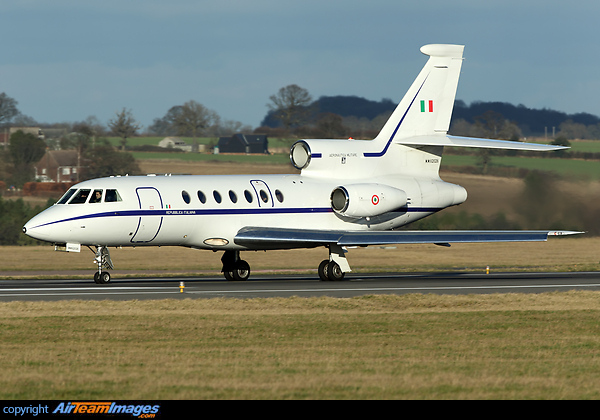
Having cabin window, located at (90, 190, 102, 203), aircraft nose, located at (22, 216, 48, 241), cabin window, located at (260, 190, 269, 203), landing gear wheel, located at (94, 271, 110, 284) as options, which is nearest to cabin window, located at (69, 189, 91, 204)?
cabin window, located at (90, 190, 102, 203)

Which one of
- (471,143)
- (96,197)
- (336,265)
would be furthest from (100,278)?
(471,143)

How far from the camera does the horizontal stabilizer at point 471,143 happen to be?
105 feet

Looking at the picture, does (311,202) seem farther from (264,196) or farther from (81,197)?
(81,197)

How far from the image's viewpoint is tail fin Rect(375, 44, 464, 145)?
34.7 metres

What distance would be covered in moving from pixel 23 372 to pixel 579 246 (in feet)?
132

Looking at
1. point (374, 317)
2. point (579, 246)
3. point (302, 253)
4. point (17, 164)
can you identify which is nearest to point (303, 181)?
point (374, 317)

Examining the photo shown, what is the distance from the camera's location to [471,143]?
108 feet

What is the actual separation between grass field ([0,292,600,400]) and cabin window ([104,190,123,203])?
6.95 metres

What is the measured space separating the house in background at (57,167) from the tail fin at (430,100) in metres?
37.4

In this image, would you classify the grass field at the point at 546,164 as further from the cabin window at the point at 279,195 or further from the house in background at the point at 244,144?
the cabin window at the point at 279,195

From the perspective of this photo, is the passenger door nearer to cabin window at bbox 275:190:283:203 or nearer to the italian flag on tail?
cabin window at bbox 275:190:283:203

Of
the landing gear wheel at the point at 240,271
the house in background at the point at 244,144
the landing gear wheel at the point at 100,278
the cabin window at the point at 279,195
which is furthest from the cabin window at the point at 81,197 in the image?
the house in background at the point at 244,144
